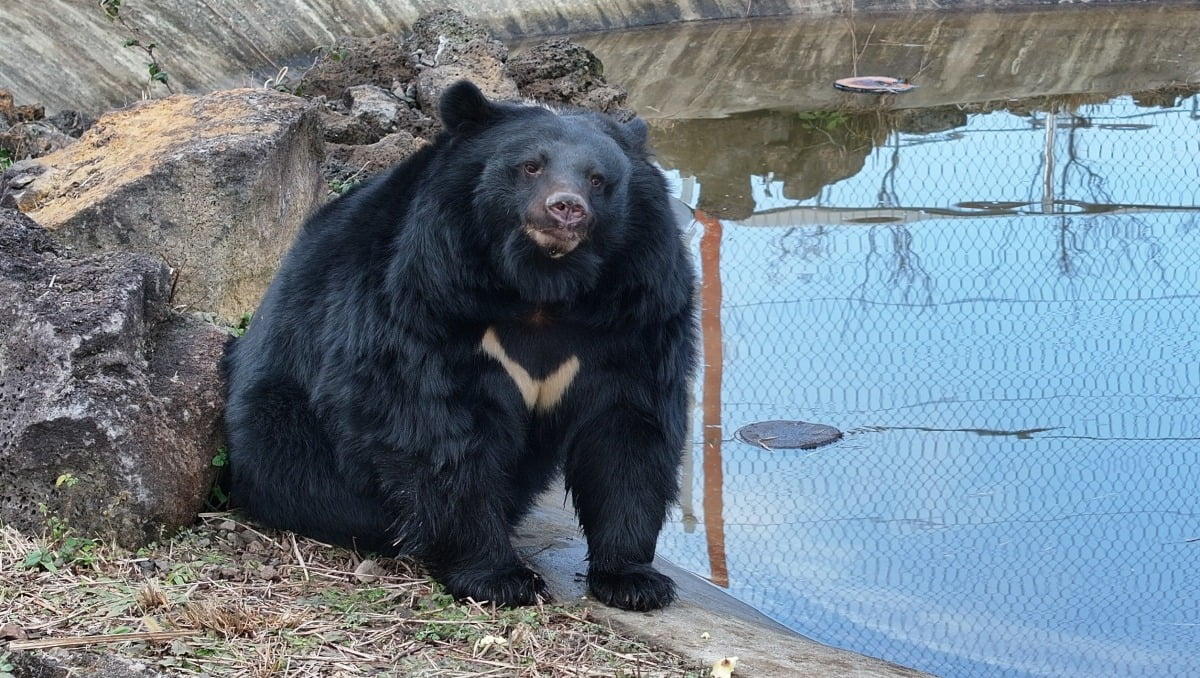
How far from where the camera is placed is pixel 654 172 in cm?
379

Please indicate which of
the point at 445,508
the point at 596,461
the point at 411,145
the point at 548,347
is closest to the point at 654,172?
the point at 548,347

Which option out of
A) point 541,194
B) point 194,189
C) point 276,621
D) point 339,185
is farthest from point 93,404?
point 339,185

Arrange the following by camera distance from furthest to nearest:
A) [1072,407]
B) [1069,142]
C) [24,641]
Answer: [1069,142]
[1072,407]
[24,641]

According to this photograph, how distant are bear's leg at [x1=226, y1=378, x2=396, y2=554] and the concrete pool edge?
547mm

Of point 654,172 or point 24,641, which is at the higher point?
point 654,172

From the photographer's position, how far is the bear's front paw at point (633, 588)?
3816 millimetres

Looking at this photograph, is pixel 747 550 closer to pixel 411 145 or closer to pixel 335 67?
pixel 411 145

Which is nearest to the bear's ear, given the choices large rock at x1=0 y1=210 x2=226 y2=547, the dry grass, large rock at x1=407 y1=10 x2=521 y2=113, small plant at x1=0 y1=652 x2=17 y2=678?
large rock at x1=0 y1=210 x2=226 y2=547

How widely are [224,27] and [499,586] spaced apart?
10395 mm

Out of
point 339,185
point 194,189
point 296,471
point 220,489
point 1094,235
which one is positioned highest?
point 1094,235

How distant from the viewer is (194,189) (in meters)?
5.20

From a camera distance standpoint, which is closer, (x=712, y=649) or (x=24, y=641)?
(x=24, y=641)

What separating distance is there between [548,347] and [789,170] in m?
7.22

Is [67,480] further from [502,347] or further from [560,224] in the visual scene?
[560,224]
